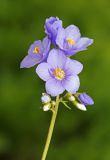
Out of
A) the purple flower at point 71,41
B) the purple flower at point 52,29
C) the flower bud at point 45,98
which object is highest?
the purple flower at point 52,29

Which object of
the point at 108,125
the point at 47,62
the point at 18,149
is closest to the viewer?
the point at 47,62

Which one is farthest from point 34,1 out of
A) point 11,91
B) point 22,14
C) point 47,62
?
point 47,62

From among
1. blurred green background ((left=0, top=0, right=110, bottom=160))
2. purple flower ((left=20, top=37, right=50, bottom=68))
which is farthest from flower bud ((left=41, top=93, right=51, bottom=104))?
blurred green background ((left=0, top=0, right=110, bottom=160))

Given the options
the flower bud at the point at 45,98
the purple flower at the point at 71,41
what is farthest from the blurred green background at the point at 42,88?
the flower bud at the point at 45,98

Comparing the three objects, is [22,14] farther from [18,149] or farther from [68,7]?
[18,149]

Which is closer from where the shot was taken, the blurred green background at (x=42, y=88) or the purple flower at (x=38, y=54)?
the purple flower at (x=38, y=54)

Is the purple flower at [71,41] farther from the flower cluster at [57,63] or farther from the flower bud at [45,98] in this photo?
the flower bud at [45,98]
